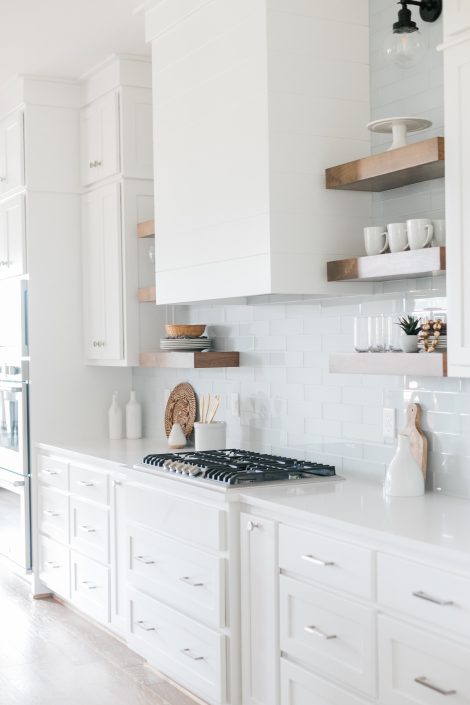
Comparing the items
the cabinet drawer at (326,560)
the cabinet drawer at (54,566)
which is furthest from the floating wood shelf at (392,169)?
the cabinet drawer at (54,566)

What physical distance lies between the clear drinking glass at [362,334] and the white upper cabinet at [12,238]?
2.49 m

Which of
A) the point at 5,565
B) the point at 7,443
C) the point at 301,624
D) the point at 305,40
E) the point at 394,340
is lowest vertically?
the point at 5,565

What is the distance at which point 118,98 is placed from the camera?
499cm

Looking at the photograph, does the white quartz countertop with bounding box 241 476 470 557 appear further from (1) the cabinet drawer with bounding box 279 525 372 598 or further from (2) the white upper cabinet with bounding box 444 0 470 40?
(2) the white upper cabinet with bounding box 444 0 470 40

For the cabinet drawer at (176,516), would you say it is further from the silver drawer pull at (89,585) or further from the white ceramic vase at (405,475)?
the silver drawer pull at (89,585)

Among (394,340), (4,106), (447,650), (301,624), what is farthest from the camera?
(4,106)

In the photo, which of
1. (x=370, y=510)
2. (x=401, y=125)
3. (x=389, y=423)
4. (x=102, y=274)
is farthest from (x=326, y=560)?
(x=102, y=274)

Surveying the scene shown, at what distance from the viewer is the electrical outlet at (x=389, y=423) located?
3.54 m

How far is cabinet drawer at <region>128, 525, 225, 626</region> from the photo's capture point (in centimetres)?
344

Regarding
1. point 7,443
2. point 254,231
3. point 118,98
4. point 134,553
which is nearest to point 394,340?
point 254,231

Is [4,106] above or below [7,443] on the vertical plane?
above

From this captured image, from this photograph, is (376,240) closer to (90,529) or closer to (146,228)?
(146,228)

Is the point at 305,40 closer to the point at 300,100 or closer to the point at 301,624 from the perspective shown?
the point at 300,100

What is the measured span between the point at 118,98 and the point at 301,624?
3065 millimetres
